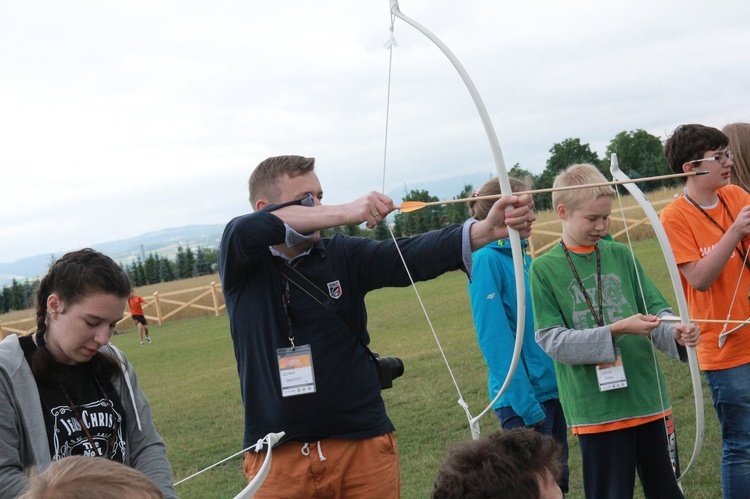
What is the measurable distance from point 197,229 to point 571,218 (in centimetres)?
16564

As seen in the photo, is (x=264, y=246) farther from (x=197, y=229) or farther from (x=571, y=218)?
(x=197, y=229)

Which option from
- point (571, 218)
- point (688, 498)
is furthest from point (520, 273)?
point (688, 498)

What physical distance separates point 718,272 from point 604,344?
0.67 metres

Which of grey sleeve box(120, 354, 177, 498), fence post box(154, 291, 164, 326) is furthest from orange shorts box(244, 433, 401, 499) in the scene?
fence post box(154, 291, 164, 326)

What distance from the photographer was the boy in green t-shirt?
10.2 feet

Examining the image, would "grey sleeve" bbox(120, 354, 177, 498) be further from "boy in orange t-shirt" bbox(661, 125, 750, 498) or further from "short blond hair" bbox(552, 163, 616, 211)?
"boy in orange t-shirt" bbox(661, 125, 750, 498)

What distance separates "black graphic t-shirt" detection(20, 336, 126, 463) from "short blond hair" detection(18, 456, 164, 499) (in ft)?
2.43

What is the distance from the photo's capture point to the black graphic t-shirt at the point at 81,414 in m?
2.26

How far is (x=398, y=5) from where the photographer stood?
2764 millimetres

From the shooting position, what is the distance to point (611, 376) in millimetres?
3113

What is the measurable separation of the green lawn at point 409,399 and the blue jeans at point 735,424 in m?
0.91

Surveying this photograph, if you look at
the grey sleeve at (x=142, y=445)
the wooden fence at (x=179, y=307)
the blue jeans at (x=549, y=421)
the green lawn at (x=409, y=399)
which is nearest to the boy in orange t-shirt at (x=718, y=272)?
the blue jeans at (x=549, y=421)

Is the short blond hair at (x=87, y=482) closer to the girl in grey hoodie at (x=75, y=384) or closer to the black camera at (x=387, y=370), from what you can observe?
the girl in grey hoodie at (x=75, y=384)

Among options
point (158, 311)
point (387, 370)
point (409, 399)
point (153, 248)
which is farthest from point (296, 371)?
point (153, 248)
